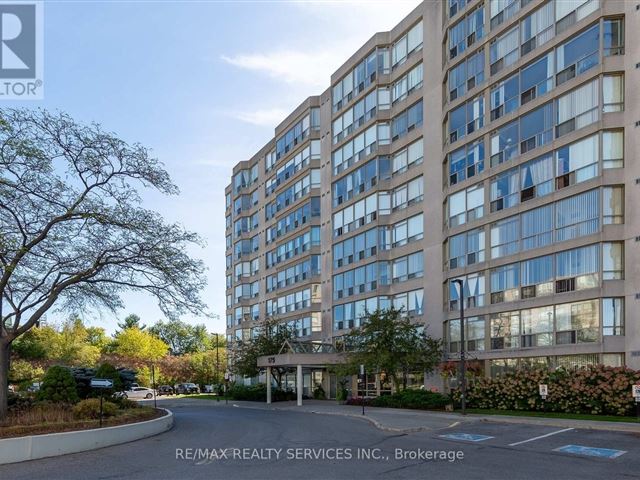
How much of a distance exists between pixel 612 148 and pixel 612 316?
769cm

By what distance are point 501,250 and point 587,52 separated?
1098 cm

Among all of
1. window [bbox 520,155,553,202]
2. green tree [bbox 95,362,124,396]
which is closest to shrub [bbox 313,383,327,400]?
green tree [bbox 95,362,124,396]

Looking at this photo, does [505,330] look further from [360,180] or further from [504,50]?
[360,180]

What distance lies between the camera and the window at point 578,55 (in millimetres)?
30750

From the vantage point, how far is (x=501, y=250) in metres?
35.7

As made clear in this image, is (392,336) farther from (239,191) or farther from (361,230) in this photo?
(239,191)

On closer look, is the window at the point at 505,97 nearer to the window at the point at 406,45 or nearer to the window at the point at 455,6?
the window at the point at 455,6

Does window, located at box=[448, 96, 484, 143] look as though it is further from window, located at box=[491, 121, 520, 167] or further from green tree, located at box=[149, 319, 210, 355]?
green tree, located at box=[149, 319, 210, 355]

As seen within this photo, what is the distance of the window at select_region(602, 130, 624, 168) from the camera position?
29.8 metres

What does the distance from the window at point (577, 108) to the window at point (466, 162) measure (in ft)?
20.4

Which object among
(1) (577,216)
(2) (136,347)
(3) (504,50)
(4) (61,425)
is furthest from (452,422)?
(2) (136,347)

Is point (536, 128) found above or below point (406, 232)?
above

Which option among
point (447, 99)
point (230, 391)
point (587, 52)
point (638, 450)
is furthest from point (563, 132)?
point (230, 391)

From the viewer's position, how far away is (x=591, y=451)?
17.5 m
